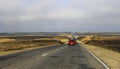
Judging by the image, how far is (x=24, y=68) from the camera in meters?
14.5

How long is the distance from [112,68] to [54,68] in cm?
387

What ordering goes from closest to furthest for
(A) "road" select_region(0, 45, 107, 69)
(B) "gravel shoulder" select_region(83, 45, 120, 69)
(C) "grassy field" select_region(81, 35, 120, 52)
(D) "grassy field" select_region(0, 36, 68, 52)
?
(A) "road" select_region(0, 45, 107, 69), (B) "gravel shoulder" select_region(83, 45, 120, 69), (D) "grassy field" select_region(0, 36, 68, 52), (C) "grassy field" select_region(81, 35, 120, 52)

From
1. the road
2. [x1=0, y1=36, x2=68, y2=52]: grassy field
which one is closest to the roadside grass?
the road

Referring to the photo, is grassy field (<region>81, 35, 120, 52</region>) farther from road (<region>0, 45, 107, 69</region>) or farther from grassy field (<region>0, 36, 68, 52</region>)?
road (<region>0, 45, 107, 69</region>)

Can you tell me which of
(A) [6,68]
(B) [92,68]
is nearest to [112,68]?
(B) [92,68]

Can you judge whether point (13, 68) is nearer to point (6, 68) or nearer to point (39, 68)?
point (6, 68)

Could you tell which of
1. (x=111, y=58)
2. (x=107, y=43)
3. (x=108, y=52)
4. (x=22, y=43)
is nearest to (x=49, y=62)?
(x=111, y=58)

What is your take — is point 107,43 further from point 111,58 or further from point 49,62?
point 49,62

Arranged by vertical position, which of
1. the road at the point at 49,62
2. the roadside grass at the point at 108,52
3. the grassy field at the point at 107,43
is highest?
the road at the point at 49,62

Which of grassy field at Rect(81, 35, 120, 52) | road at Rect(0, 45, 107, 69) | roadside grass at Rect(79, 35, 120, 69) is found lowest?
grassy field at Rect(81, 35, 120, 52)

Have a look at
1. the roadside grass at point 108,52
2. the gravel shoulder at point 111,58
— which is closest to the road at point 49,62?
the gravel shoulder at point 111,58

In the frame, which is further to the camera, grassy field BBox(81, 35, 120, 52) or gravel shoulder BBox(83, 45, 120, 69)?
grassy field BBox(81, 35, 120, 52)

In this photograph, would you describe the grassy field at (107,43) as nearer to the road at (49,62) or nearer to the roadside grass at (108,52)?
the roadside grass at (108,52)

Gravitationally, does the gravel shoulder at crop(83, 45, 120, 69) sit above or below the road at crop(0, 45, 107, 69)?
below
